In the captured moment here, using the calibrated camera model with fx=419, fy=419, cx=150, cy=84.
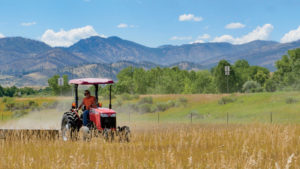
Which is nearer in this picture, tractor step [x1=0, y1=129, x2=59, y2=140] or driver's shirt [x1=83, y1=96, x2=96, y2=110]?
tractor step [x1=0, y1=129, x2=59, y2=140]

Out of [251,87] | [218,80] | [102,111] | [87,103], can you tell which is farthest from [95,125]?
[251,87]

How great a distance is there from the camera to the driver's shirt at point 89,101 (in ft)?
58.0

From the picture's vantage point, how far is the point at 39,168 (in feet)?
30.2

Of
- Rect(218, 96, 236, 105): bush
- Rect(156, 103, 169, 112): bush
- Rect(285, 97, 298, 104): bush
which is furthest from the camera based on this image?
Rect(156, 103, 169, 112): bush

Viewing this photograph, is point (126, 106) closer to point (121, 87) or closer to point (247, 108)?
point (247, 108)

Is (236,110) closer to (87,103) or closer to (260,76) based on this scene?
(87,103)

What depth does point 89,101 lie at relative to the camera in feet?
58.1

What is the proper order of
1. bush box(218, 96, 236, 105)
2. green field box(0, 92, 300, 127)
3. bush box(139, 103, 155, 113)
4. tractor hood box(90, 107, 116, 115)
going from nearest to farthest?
1. tractor hood box(90, 107, 116, 115)
2. green field box(0, 92, 300, 127)
3. bush box(218, 96, 236, 105)
4. bush box(139, 103, 155, 113)

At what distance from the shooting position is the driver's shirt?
17664 millimetres

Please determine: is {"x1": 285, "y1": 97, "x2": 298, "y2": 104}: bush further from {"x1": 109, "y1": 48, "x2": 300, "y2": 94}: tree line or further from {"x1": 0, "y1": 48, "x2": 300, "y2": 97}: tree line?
{"x1": 109, "y1": 48, "x2": 300, "y2": 94}: tree line

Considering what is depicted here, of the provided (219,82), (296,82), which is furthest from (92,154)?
(219,82)

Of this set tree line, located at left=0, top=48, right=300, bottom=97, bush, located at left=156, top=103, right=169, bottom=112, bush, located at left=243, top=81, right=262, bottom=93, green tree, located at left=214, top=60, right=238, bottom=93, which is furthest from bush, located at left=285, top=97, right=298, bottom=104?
green tree, located at left=214, top=60, right=238, bottom=93

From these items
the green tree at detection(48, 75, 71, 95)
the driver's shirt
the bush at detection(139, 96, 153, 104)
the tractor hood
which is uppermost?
the green tree at detection(48, 75, 71, 95)

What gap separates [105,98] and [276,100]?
4072 centimetres
